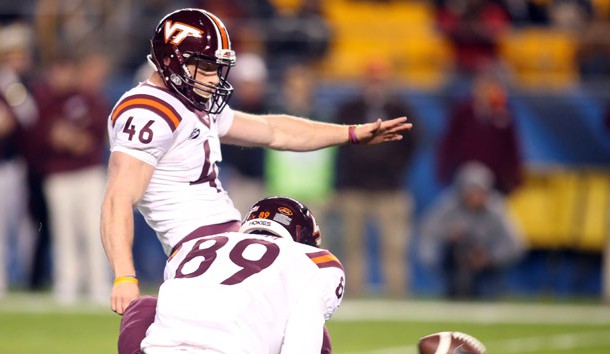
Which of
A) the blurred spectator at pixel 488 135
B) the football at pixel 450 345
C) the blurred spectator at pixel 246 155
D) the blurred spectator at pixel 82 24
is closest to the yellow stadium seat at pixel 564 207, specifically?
the blurred spectator at pixel 488 135

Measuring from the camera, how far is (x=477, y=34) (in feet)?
45.6

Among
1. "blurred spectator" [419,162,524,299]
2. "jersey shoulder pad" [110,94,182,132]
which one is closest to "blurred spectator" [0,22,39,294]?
"blurred spectator" [419,162,524,299]

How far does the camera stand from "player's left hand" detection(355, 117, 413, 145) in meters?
6.61

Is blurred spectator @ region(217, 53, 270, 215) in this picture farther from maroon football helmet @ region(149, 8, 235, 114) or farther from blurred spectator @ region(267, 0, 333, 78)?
maroon football helmet @ region(149, 8, 235, 114)

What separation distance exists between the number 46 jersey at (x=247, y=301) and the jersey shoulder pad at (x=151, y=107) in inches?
32.6

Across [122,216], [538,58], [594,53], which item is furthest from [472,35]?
[122,216]

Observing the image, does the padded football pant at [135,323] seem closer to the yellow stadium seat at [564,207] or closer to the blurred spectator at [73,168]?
the blurred spectator at [73,168]

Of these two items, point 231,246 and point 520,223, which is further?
point 520,223

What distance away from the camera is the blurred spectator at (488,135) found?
12969 mm

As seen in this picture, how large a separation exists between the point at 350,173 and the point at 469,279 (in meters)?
1.58

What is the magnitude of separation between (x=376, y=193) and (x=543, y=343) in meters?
3.49

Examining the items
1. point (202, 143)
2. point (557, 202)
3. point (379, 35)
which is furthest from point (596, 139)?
point (202, 143)

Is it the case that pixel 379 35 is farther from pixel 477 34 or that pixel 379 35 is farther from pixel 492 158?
pixel 492 158

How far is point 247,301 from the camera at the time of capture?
522cm
